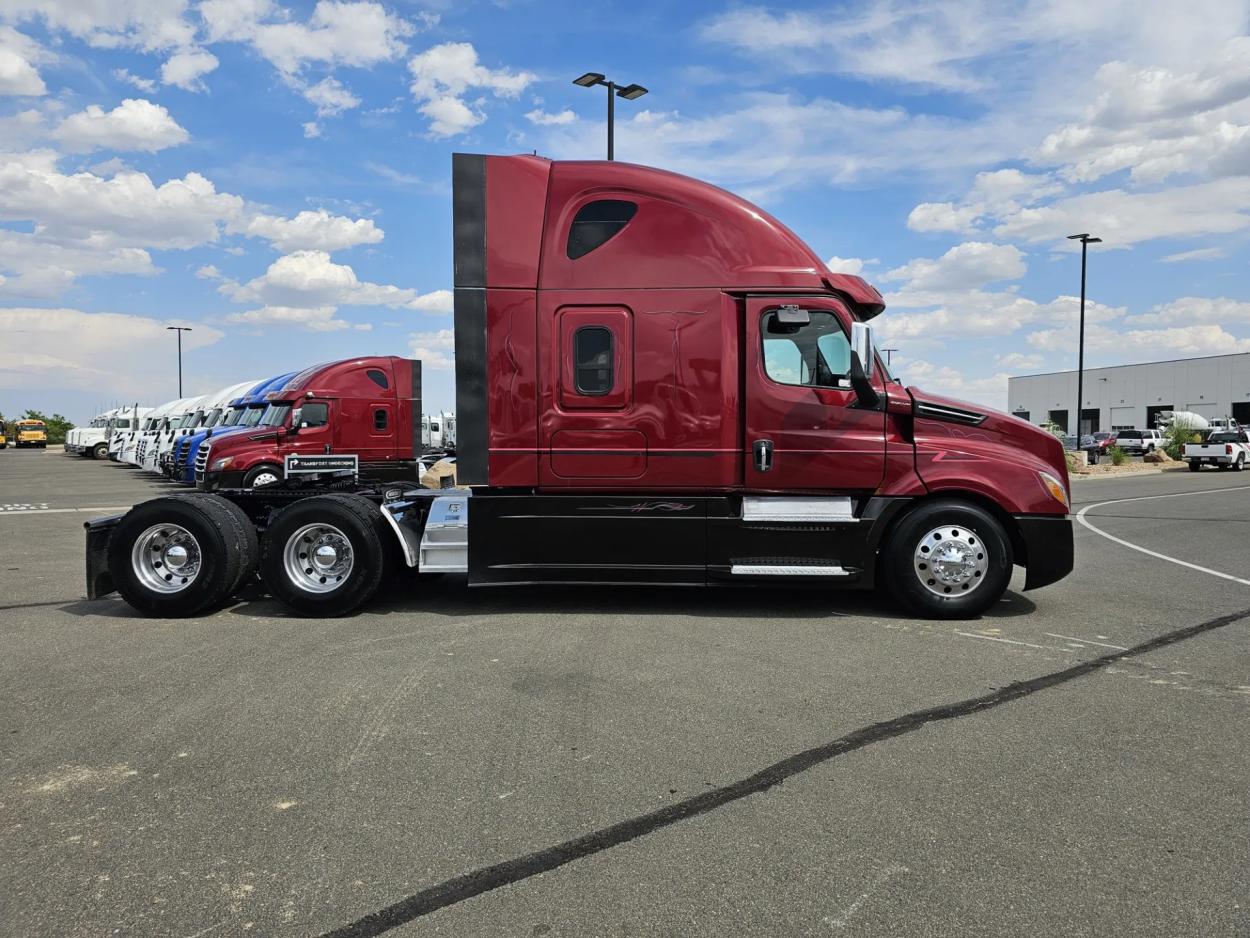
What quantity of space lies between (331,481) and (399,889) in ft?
20.2

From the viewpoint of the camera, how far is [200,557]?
7215 mm

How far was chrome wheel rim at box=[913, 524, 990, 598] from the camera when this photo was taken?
22.9 ft

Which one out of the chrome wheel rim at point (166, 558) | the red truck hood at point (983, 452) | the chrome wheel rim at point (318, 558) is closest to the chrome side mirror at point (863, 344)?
the red truck hood at point (983, 452)

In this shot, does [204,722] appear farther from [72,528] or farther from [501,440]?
[72,528]

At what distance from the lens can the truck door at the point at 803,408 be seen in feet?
23.0

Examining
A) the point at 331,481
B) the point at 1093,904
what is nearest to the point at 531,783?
the point at 1093,904

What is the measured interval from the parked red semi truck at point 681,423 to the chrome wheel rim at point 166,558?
240mm

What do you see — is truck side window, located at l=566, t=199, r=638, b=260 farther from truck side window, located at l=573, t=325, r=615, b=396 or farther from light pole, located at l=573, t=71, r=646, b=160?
light pole, located at l=573, t=71, r=646, b=160

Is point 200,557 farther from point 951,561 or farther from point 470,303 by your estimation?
point 951,561

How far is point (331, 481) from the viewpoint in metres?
8.57

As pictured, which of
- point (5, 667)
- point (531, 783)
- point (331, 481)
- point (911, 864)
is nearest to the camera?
point (911, 864)

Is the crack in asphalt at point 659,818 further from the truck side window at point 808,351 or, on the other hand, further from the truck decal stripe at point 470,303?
the truck decal stripe at point 470,303

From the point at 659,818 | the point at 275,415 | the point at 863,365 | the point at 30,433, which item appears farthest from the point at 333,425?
the point at 30,433

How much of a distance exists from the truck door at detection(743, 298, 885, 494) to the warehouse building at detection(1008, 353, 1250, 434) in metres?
67.5
